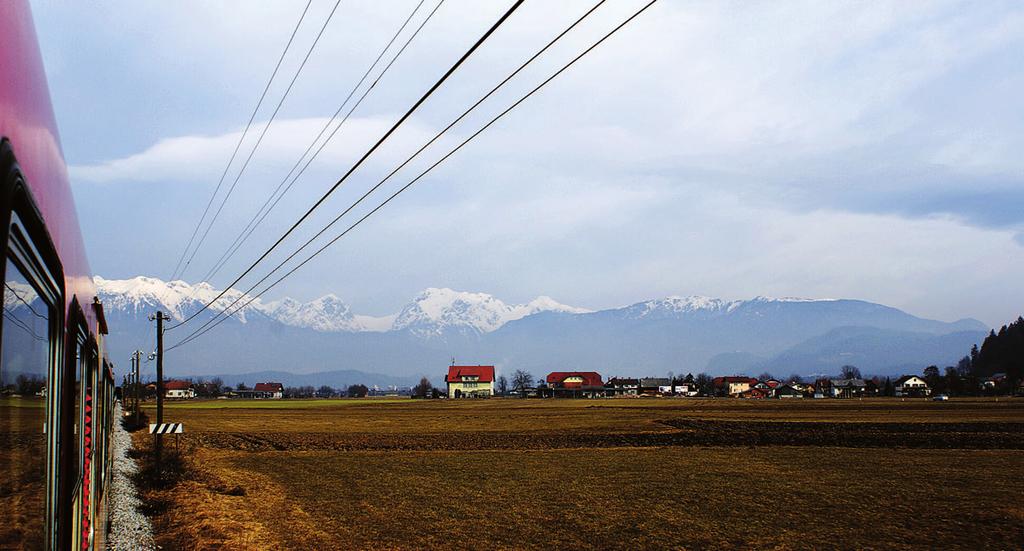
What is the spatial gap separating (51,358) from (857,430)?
5462cm

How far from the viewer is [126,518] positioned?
17469 millimetres

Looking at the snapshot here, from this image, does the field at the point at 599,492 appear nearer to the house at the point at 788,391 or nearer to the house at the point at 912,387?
the house at the point at 912,387

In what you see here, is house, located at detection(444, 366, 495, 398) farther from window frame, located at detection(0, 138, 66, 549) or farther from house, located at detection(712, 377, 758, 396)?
window frame, located at detection(0, 138, 66, 549)

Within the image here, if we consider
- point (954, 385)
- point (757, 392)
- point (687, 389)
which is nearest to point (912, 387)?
point (954, 385)

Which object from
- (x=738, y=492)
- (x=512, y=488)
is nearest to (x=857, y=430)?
(x=738, y=492)

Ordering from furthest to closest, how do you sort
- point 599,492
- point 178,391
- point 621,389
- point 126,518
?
point 178,391, point 621,389, point 599,492, point 126,518

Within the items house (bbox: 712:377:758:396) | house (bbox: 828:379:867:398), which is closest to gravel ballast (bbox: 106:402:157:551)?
house (bbox: 828:379:867:398)

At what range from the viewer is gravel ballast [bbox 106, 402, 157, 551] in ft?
48.3

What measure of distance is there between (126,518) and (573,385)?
518ft

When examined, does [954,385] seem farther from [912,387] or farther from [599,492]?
[599,492]

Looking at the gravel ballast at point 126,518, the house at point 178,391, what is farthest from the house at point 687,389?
the gravel ballast at point 126,518

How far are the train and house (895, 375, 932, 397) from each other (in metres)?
177

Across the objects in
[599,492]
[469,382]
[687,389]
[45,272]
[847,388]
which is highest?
[45,272]

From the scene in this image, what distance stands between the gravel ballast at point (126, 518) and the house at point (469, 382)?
15038cm
